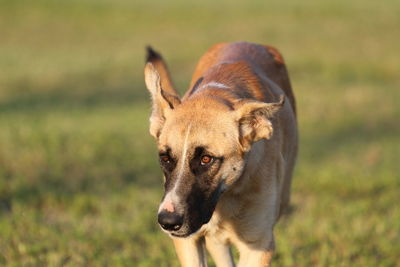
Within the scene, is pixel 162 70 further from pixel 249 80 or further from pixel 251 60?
pixel 249 80

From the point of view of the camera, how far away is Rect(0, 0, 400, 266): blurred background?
6723 mm

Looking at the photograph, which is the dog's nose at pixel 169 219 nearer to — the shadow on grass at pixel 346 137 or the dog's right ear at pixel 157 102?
the dog's right ear at pixel 157 102

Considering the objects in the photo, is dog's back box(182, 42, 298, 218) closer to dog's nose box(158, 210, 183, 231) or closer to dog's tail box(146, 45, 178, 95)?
dog's tail box(146, 45, 178, 95)

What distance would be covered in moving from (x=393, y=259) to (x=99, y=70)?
1369 centimetres

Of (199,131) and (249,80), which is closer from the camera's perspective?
(199,131)

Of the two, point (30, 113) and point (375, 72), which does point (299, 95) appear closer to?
point (375, 72)

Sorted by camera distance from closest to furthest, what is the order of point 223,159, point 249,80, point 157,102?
point 223,159 < point 157,102 < point 249,80

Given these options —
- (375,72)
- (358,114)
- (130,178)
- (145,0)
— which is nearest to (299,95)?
(358,114)

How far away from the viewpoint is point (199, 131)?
439 cm

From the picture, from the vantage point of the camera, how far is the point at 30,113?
13.6m

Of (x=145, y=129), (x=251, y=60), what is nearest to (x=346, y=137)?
(x=145, y=129)

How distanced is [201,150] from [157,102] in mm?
593

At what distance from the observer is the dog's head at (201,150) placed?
4.25 m

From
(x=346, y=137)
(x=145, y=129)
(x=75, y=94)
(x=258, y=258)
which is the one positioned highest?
(x=258, y=258)
